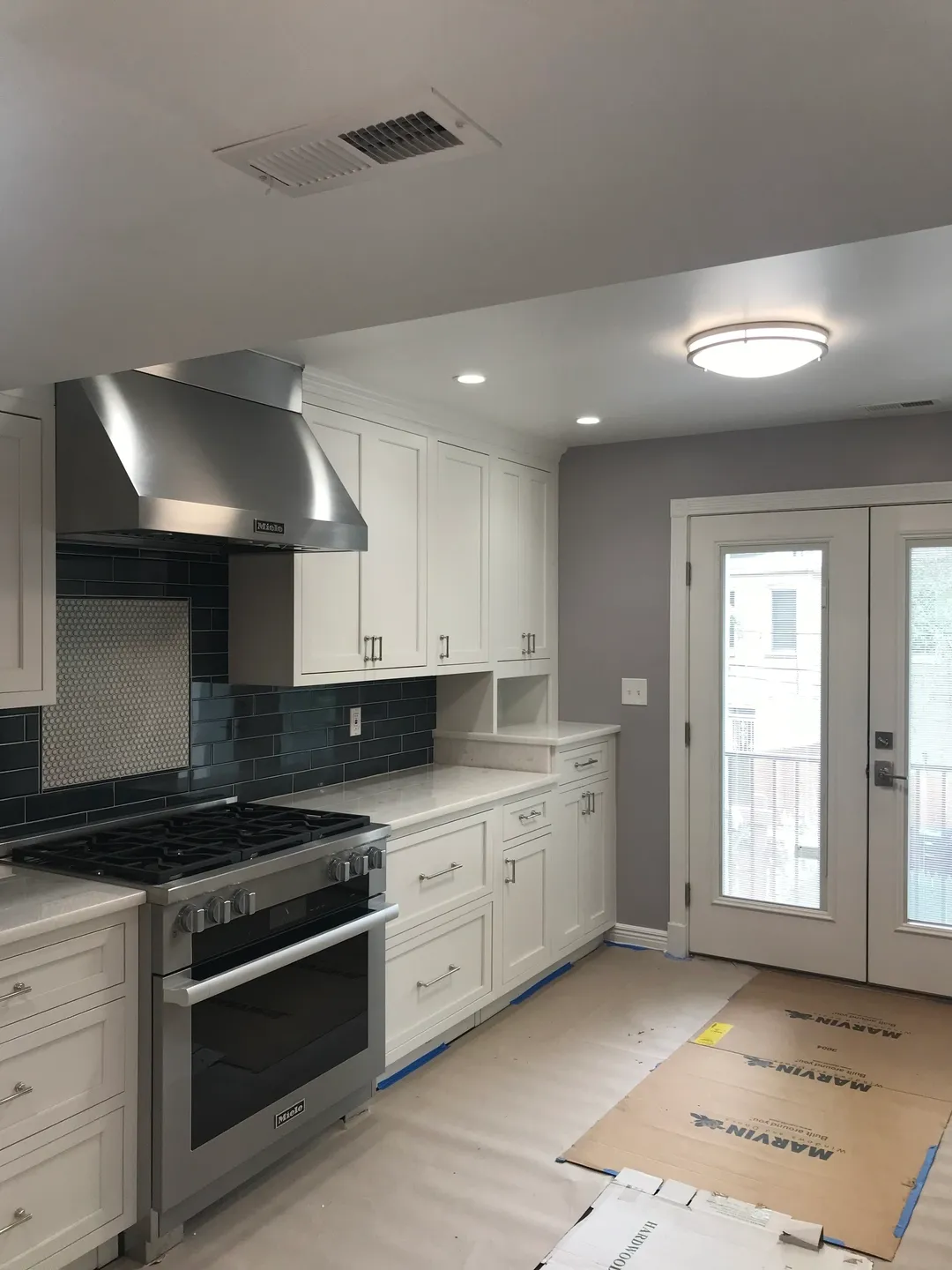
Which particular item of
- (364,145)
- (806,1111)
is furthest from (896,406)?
(364,145)

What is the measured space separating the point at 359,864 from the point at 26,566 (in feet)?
4.11

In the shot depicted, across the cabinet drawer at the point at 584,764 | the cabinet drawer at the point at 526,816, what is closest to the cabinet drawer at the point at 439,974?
the cabinet drawer at the point at 526,816

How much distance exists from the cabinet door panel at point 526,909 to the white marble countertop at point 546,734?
16.0 inches

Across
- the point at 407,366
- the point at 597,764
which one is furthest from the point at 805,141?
the point at 597,764

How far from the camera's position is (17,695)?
8.03ft

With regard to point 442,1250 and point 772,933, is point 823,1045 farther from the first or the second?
point 442,1250

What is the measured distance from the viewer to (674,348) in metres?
3.15

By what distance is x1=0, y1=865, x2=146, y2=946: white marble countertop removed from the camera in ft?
7.02

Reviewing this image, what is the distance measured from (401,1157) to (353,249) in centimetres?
248

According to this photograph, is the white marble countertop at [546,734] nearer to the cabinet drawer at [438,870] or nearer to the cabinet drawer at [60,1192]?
the cabinet drawer at [438,870]

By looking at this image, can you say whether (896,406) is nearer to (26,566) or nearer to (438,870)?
(438,870)

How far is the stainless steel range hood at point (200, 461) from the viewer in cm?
246

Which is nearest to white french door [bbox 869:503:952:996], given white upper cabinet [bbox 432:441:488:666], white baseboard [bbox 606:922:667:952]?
white baseboard [bbox 606:922:667:952]

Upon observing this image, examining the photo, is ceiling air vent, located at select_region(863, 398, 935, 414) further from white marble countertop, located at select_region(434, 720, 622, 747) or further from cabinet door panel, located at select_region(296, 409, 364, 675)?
cabinet door panel, located at select_region(296, 409, 364, 675)
